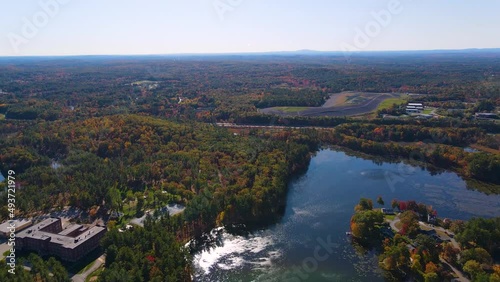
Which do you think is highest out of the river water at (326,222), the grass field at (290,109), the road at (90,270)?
the road at (90,270)

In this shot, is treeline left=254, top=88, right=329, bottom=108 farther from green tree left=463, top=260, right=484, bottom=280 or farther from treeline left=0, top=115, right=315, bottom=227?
green tree left=463, top=260, right=484, bottom=280

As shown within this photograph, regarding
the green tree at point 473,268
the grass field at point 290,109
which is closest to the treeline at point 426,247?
the green tree at point 473,268

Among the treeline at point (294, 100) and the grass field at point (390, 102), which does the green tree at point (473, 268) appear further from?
the treeline at point (294, 100)

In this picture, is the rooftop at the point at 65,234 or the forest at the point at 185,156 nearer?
the rooftop at the point at 65,234

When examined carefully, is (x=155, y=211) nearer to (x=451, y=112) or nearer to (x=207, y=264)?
(x=207, y=264)

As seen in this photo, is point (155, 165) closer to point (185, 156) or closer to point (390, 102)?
point (185, 156)

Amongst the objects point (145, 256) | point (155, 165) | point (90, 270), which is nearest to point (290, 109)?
point (155, 165)

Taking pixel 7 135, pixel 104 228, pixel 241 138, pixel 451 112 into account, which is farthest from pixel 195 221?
pixel 451 112
